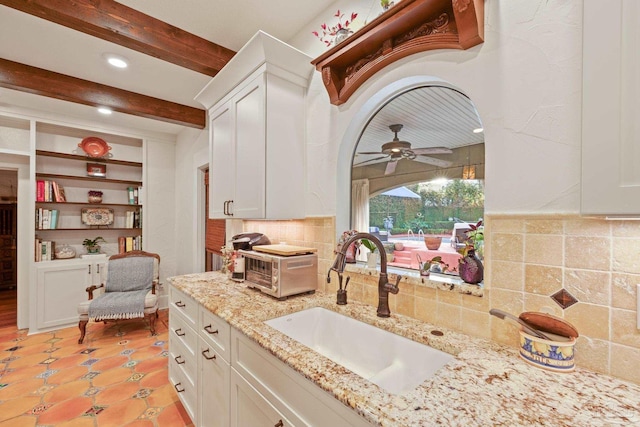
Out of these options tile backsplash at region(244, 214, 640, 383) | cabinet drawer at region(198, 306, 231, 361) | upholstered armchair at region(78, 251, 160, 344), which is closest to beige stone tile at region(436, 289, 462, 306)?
tile backsplash at region(244, 214, 640, 383)

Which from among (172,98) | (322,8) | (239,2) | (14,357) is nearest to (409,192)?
(322,8)

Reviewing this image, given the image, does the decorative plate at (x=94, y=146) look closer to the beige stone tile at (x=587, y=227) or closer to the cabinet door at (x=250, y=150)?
the cabinet door at (x=250, y=150)

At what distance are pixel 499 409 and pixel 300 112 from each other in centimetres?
185

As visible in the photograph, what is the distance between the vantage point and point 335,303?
154 cm

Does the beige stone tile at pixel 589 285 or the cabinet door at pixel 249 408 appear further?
the cabinet door at pixel 249 408

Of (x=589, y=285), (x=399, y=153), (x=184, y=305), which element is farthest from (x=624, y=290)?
(x=184, y=305)

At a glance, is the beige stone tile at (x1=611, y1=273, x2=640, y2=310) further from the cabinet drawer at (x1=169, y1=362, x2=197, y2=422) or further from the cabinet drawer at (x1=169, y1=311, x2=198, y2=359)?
the cabinet drawer at (x1=169, y1=362, x2=197, y2=422)

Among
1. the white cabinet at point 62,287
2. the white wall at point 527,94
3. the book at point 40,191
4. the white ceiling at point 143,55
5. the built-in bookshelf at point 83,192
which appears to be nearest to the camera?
the white wall at point 527,94

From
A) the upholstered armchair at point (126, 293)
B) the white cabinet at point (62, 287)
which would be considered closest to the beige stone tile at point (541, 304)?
the upholstered armchair at point (126, 293)

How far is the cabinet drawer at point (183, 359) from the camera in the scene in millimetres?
1740

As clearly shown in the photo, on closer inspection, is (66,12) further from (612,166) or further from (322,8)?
(612,166)

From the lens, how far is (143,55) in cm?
246

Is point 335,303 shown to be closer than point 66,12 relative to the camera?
Yes

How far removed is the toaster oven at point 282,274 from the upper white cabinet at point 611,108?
1287 millimetres
